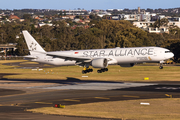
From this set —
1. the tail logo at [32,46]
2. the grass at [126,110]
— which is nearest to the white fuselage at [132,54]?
the tail logo at [32,46]

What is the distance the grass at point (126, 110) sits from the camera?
132ft

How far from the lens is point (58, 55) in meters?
70.0

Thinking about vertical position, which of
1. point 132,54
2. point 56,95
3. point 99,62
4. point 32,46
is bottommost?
point 56,95

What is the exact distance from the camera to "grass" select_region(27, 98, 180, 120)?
40125mm

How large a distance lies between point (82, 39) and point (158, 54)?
133 metres

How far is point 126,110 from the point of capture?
4369cm

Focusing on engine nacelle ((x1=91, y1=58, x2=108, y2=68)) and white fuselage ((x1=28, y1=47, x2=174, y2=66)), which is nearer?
white fuselage ((x1=28, y1=47, x2=174, y2=66))

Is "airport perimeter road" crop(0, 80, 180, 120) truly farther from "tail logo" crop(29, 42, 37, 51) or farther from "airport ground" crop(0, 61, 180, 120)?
"tail logo" crop(29, 42, 37, 51)

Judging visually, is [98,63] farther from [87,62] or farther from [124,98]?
[124,98]

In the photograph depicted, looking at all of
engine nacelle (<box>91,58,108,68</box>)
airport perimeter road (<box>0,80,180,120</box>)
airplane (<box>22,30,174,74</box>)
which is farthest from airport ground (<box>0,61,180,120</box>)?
airplane (<box>22,30,174,74</box>)

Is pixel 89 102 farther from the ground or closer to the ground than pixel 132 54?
closer to the ground

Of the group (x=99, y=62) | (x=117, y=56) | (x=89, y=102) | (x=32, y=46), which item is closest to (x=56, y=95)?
(x=89, y=102)

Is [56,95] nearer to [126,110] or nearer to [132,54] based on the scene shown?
[126,110]

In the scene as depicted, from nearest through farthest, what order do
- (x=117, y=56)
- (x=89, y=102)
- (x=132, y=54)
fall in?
(x=89, y=102) < (x=132, y=54) < (x=117, y=56)
